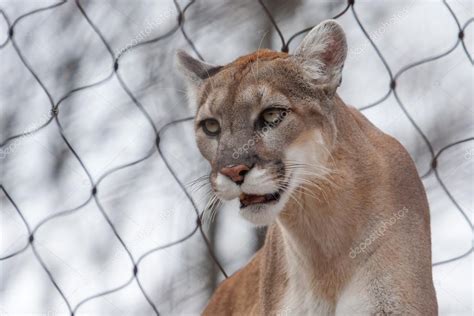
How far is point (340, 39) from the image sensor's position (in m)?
2.52

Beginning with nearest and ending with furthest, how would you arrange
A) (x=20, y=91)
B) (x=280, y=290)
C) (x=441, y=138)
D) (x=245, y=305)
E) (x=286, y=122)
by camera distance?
(x=286, y=122) < (x=280, y=290) < (x=245, y=305) < (x=441, y=138) < (x=20, y=91)

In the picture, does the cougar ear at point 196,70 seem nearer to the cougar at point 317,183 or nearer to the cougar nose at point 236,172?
the cougar at point 317,183

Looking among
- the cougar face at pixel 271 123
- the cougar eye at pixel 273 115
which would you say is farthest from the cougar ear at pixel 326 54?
the cougar eye at pixel 273 115

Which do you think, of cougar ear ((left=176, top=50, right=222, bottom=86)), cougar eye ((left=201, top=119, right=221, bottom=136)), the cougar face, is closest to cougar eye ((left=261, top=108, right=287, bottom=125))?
the cougar face

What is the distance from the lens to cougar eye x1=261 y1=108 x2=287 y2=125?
2.43m

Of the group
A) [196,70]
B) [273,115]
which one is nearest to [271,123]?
[273,115]

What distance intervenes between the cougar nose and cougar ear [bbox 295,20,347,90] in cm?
29

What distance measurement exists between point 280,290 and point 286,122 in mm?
418

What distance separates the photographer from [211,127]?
8.30 feet

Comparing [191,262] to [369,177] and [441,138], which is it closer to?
[441,138]

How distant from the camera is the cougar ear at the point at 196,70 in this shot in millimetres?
2705

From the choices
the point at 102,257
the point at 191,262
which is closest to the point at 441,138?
the point at 191,262

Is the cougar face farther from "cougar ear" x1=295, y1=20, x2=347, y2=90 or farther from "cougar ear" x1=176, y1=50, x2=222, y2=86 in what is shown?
"cougar ear" x1=176, y1=50, x2=222, y2=86

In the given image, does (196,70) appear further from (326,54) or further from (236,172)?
(236,172)
